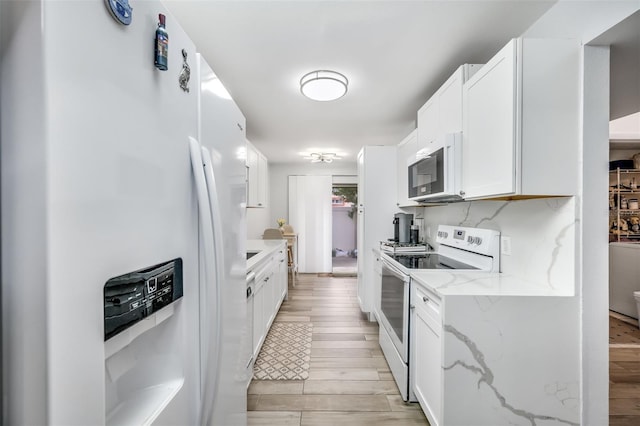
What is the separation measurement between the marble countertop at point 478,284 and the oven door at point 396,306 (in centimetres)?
22

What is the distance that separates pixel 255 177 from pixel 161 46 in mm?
3246

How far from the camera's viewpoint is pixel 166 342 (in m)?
0.79

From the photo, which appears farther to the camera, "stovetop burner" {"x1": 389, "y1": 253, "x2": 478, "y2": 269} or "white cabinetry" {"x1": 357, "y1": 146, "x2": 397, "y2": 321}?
"white cabinetry" {"x1": 357, "y1": 146, "x2": 397, "y2": 321}

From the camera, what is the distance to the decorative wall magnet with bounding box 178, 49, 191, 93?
2.68ft

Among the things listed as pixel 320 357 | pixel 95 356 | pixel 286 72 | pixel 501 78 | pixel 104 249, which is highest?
pixel 286 72

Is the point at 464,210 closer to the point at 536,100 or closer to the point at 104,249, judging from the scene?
the point at 536,100

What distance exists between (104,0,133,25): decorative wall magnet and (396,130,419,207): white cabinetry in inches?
97.5

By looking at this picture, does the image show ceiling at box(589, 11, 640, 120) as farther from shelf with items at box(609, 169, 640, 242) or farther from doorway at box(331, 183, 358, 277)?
doorway at box(331, 183, 358, 277)

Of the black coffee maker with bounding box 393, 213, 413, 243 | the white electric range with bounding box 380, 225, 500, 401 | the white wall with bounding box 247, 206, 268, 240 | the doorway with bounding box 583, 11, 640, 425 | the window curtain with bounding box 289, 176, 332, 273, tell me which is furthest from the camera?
the window curtain with bounding box 289, 176, 332, 273

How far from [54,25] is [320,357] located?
8.70 ft

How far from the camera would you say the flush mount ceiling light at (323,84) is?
7.15 ft

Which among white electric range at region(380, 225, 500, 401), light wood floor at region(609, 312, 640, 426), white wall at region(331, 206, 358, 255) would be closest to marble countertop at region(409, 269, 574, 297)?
white electric range at region(380, 225, 500, 401)

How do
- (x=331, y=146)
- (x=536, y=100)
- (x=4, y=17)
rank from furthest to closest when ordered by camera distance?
(x=331, y=146)
(x=536, y=100)
(x=4, y=17)

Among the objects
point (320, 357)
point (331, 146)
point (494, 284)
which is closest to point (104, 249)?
point (494, 284)
